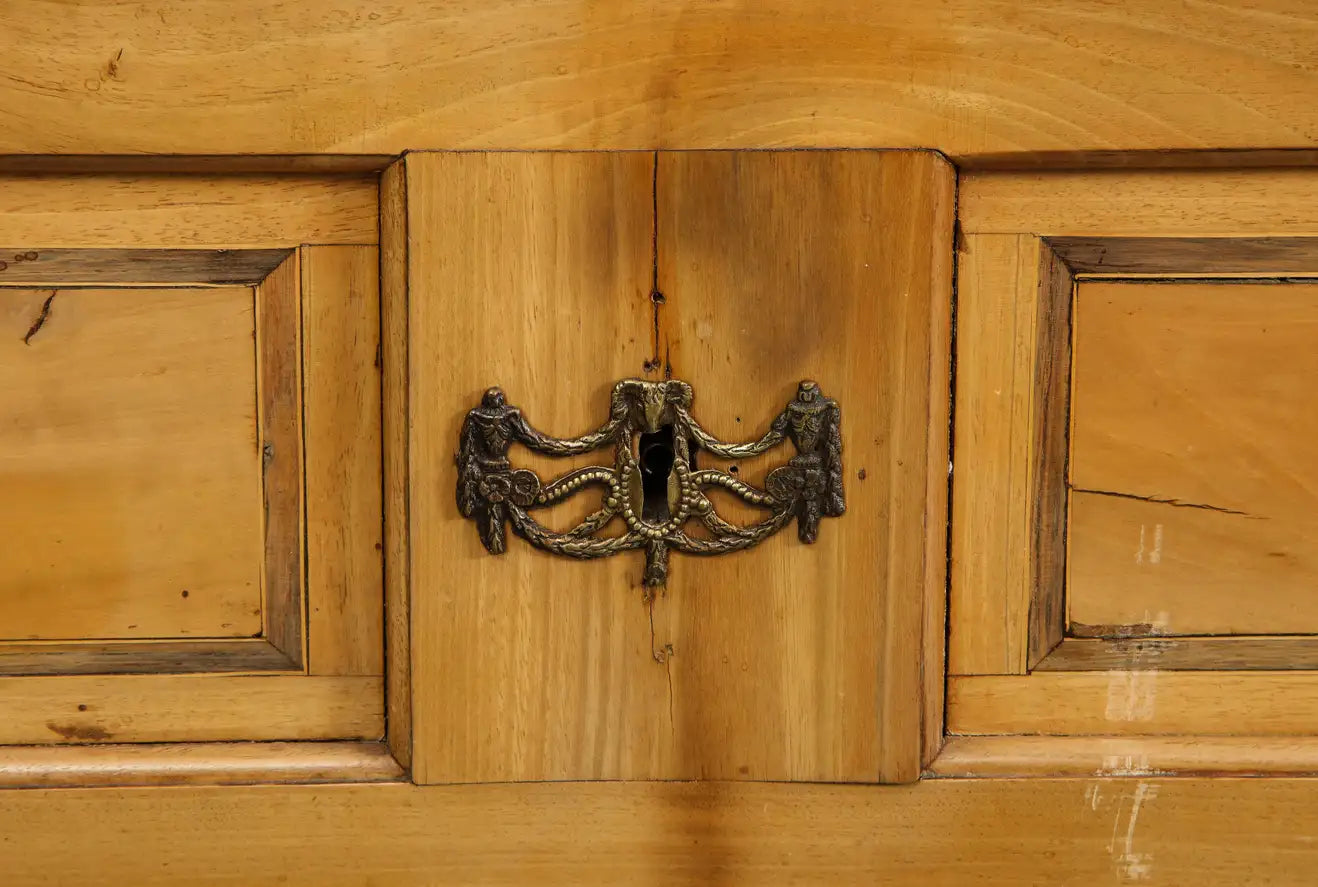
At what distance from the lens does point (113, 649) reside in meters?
0.53

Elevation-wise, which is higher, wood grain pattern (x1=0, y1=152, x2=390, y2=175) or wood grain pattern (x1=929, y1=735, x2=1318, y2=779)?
wood grain pattern (x1=0, y1=152, x2=390, y2=175)


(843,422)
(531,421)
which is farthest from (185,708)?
(843,422)

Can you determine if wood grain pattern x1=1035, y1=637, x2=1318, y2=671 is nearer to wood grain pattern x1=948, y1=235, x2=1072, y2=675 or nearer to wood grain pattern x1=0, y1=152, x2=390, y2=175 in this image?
wood grain pattern x1=948, y1=235, x2=1072, y2=675

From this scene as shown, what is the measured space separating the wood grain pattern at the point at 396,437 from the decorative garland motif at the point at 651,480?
0.11 feet

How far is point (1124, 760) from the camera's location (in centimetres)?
53

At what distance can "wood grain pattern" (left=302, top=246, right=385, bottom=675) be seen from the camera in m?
0.52

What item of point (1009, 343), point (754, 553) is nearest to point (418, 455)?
point (754, 553)

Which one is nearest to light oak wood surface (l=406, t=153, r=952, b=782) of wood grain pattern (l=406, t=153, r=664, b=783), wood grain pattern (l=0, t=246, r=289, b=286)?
wood grain pattern (l=406, t=153, r=664, b=783)

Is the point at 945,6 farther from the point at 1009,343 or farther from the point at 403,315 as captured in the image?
the point at 403,315

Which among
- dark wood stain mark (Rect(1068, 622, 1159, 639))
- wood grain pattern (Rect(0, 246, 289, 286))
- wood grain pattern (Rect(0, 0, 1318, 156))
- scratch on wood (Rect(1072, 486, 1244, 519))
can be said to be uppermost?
wood grain pattern (Rect(0, 0, 1318, 156))

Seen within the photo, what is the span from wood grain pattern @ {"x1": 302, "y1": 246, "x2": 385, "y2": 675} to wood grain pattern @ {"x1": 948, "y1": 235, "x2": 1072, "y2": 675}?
29 centimetres

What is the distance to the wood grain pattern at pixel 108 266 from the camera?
510mm

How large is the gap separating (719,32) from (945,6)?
11 cm

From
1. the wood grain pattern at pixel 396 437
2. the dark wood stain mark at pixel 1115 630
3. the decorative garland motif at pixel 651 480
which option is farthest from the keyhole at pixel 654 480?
the dark wood stain mark at pixel 1115 630
